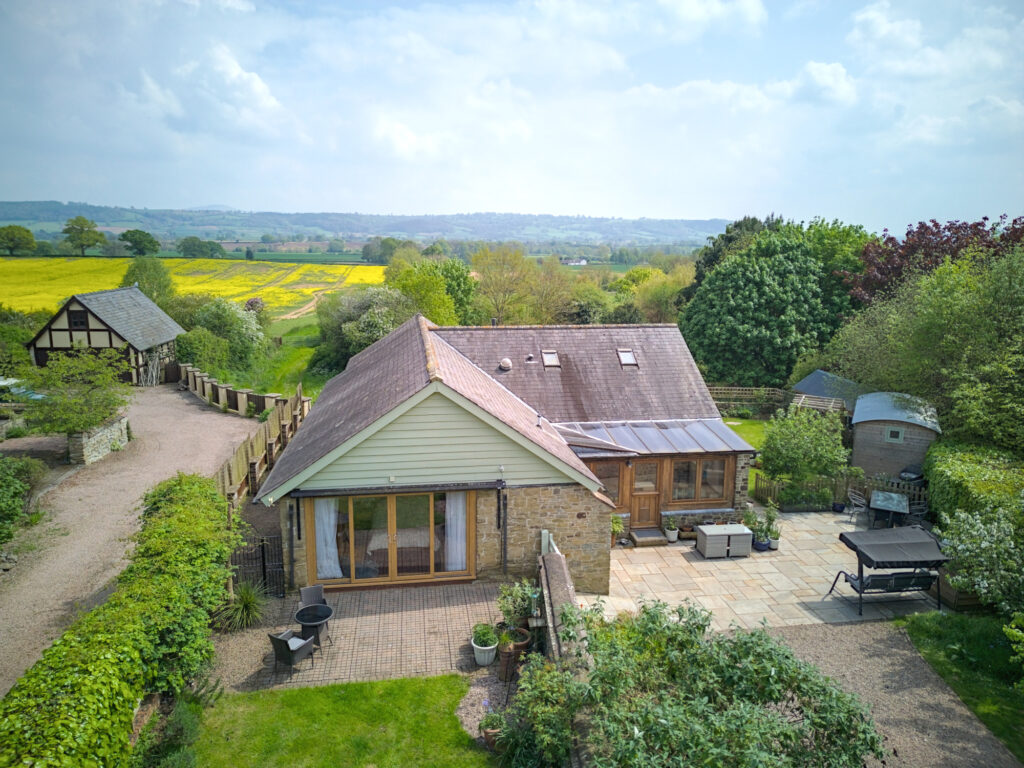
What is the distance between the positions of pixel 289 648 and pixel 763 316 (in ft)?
101

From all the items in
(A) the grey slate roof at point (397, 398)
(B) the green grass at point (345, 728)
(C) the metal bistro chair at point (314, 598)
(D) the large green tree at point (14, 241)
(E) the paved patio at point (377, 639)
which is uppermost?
(D) the large green tree at point (14, 241)

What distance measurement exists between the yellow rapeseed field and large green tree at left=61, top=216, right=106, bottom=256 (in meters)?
2.70

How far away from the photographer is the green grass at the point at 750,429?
97.1ft

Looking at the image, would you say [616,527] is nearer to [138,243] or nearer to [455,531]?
[455,531]

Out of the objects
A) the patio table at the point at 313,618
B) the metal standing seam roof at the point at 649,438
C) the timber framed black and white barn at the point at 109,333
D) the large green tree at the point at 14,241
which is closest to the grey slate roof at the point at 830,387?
the metal standing seam roof at the point at 649,438

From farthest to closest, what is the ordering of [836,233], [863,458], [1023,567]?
[836,233] → [863,458] → [1023,567]

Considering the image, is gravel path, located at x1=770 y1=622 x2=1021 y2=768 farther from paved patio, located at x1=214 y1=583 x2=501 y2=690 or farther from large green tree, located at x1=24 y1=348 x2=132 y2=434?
large green tree, located at x1=24 y1=348 x2=132 y2=434

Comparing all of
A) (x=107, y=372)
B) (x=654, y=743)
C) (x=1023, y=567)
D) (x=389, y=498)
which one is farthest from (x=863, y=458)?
(x=107, y=372)

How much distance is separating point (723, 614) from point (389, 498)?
26.0ft

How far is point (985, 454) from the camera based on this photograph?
1916 centimetres

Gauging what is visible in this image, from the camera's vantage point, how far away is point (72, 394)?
23.4 m

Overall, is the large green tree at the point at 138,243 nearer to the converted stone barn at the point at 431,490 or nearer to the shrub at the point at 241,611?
the converted stone barn at the point at 431,490

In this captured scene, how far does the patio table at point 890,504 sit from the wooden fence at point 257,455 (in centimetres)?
1799

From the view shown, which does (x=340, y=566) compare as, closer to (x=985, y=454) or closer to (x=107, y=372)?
(x=107, y=372)
